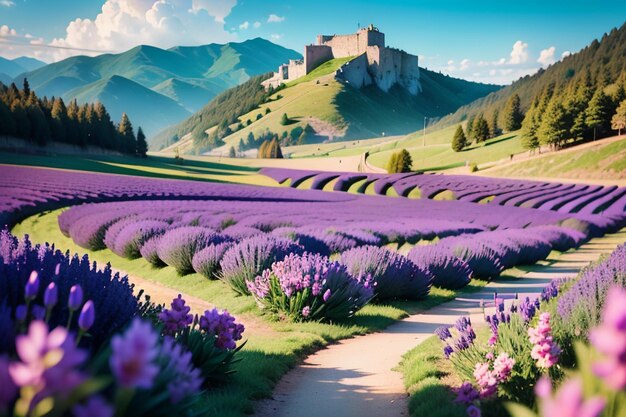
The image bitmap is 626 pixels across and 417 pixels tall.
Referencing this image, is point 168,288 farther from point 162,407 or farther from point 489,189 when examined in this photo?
point 489,189

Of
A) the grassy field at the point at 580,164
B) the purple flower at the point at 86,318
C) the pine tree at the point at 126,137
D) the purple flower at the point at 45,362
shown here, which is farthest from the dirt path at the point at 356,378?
the pine tree at the point at 126,137

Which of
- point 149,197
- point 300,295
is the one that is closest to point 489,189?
point 149,197

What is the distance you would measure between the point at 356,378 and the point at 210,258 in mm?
5526

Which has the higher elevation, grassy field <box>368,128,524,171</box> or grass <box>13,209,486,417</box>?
grassy field <box>368,128,524,171</box>

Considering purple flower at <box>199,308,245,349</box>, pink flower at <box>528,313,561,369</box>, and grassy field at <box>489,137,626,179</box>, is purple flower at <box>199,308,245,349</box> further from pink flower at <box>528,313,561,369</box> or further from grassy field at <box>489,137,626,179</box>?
grassy field at <box>489,137,626,179</box>

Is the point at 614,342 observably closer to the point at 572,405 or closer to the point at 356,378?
the point at 572,405

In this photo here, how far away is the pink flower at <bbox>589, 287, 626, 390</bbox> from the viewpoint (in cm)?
88

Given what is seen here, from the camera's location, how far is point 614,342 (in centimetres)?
89

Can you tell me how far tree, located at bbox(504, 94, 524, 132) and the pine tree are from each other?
68840 millimetres

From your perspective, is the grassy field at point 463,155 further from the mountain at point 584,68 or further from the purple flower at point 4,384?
the purple flower at point 4,384

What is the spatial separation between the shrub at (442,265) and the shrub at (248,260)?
337cm

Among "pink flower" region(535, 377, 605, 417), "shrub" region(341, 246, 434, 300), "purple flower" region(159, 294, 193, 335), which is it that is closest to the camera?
"pink flower" region(535, 377, 605, 417)

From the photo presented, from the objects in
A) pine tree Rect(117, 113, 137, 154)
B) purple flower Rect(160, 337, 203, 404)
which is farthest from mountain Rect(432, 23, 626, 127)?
purple flower Rect(160, 337, 203, 404)

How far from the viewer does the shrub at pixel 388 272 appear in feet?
31.5
